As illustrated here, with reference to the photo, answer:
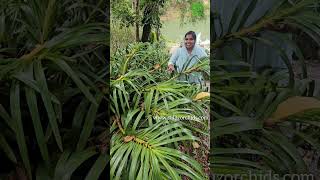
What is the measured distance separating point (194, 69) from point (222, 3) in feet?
1.26

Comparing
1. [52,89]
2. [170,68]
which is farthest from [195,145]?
[52,89]

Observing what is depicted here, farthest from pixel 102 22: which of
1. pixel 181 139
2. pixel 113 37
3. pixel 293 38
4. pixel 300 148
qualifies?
pixel 300 148

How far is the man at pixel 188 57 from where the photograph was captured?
1.44 m

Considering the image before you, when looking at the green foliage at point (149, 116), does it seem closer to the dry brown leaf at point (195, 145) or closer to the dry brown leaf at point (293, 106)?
the dry brown leaf at point (195, 145)

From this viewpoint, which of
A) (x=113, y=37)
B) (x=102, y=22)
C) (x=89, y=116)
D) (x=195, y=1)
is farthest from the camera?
(x=102, y=22)

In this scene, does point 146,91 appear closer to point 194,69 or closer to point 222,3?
point 194,69

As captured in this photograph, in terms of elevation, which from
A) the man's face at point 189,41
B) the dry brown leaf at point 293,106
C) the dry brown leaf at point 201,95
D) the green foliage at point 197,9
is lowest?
the dry brown leaf at point 293,106

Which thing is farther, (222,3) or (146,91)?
(222,3)

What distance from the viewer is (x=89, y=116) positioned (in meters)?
1.64

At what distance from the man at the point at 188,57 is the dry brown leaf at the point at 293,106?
0.43m

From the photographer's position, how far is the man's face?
144cm

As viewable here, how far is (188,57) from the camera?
1.46 metres

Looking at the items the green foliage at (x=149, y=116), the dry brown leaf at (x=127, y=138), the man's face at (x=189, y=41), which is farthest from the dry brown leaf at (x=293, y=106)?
the dry brown leaf at (x=127, y=138)

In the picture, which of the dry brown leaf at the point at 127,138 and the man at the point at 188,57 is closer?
the man at the point at 188,57
